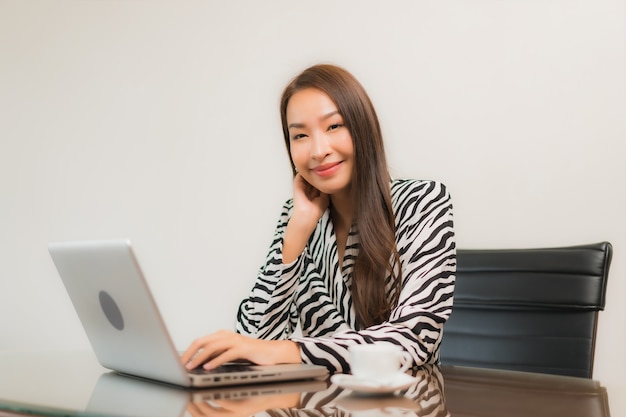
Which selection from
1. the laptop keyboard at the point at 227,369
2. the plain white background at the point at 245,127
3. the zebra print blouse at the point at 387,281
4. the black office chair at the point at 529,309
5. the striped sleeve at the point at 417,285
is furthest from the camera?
the plain white background at the point at 245,127

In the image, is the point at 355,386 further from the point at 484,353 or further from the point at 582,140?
the point at 582,140

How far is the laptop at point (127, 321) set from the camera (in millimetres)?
1021

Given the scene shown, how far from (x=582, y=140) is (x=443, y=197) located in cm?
85

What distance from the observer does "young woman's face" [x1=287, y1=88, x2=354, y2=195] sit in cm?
182

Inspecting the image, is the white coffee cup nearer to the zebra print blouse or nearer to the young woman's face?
the zebra print blouse

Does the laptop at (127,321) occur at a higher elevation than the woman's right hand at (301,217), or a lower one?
higher

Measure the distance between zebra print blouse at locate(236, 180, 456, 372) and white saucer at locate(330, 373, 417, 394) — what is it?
0.31m

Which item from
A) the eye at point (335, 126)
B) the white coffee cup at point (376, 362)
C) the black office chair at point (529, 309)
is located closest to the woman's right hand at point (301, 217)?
the eye at point (335, 126)

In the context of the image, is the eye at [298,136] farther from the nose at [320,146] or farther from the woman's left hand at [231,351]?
the woman's left hand at [231,351]

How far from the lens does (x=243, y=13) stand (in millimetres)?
3234

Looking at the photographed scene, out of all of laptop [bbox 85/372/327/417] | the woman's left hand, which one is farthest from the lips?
laptop [bbox 85/372/327/417]

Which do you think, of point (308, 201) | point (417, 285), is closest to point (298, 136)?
point (308, 201)

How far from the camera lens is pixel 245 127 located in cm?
321

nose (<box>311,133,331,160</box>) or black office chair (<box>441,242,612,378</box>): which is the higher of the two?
nose (<box>311,133,331,160</box>)
